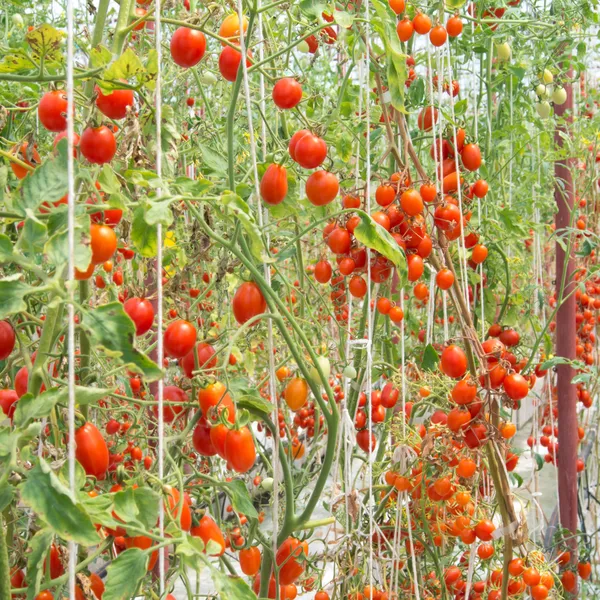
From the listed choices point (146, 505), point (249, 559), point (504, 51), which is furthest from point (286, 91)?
point (504, 51)

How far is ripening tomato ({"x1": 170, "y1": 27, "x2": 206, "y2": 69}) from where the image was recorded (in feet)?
3.02

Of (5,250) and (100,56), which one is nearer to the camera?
(5,250)

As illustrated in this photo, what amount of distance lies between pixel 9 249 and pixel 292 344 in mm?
404

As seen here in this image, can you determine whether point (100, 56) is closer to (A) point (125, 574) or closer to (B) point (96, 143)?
(B) point (96, 143)

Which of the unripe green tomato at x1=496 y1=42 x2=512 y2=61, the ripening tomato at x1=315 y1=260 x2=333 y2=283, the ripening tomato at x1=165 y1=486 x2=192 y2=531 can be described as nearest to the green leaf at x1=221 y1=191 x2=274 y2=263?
the ripening tomato at x1=165 y1=486 x2=192 y2=531

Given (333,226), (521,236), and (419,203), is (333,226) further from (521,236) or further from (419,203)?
(521,236)

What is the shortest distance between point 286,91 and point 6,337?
1.64ft

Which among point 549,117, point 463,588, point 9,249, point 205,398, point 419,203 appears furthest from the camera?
point 549,117

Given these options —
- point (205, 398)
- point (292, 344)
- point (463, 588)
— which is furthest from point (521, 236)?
point (205, 398)

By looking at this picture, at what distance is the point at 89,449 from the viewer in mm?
777

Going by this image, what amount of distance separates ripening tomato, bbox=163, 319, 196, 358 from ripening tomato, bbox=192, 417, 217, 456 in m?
0.10

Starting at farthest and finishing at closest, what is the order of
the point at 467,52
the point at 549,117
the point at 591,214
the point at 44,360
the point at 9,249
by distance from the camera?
the point at 591,214 < the point at 549,117 < the point at 467,52 < the point at 44,360 < the point at 9,249

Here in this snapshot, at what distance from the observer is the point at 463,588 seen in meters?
1.62

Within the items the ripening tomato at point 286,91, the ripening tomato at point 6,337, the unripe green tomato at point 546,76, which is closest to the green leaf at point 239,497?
the ripening tomato at point 6,337
